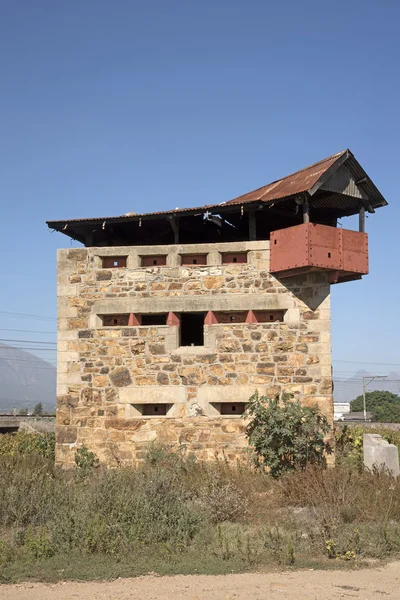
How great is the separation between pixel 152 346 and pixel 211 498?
4.54 metres

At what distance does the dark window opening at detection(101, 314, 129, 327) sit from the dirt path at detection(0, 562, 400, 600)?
730cm

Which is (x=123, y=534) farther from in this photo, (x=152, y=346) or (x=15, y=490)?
(x=152, y=346)

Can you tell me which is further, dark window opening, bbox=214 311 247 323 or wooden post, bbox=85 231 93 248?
wooden post, bbox=85 231 93 248

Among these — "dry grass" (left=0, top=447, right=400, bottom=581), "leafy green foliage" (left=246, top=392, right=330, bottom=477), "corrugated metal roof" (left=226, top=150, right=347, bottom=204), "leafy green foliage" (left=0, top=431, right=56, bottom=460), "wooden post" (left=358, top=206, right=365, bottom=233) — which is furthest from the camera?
"leafy green foliage" (left=0, top=431, right=56, bottom=460)

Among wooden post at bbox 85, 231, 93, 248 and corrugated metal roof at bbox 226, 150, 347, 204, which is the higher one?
corrugated metal roof at bbox 226, 150, 347, 204

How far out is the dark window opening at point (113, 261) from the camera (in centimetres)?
1423

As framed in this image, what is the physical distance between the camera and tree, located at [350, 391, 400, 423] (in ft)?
218

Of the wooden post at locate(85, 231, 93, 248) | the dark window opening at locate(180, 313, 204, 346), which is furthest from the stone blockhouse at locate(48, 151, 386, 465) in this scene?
the dark window opening at locate(180, 313, 204, 346)

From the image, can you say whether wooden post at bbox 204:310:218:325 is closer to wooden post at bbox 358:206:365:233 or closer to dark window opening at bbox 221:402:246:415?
dark window opening at bbox 221:402:246:415

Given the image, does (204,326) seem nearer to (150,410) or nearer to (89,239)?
(150,410)

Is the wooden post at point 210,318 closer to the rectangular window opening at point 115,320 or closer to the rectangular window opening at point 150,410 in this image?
the rectangular window opening at point 115,320

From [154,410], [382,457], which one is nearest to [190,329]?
[154,410]

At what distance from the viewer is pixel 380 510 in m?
9.66

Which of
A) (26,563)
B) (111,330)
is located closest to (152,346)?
(111,330)
